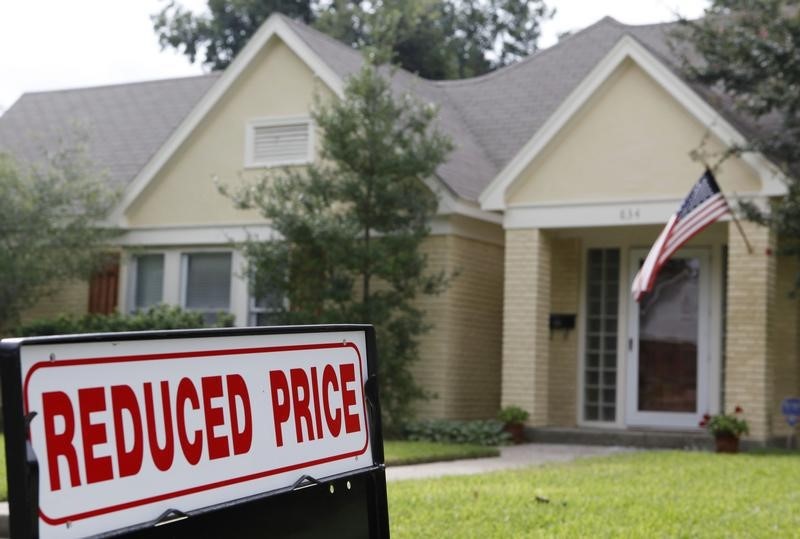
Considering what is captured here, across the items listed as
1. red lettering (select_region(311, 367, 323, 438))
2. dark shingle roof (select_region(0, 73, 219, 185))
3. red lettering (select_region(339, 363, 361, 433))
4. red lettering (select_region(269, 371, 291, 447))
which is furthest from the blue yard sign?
red lettering (select_region(269, 371, 291, 447))

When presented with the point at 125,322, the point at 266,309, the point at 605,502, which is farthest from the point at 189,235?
the point at 605,502

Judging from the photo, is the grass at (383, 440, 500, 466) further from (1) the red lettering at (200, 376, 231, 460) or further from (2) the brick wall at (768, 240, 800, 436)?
(1) the red lettering at (200, 376, 231, 460)

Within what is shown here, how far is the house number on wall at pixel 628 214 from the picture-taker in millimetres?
16359

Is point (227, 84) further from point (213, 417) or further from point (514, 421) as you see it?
point (213, 417)

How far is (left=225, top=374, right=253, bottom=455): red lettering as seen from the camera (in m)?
3.55

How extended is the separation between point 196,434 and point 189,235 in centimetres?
1680

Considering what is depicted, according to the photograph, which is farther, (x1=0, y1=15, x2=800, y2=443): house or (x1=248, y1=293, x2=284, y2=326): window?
(x1=248, y1=293, x2=284, y2=326): window

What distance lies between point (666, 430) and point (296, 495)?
46.5 feet

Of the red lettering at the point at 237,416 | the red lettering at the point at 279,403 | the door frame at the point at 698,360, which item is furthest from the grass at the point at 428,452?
the red lettering at the point at 237,416

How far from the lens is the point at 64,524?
294 cm

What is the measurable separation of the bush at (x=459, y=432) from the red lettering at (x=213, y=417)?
42.5 ft

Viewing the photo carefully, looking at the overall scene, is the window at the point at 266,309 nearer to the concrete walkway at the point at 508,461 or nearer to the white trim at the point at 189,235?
the white trim at the point at 189,235

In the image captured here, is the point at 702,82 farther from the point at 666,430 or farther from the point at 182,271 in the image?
the point at 182,271

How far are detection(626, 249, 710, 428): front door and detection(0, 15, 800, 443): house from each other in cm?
2
